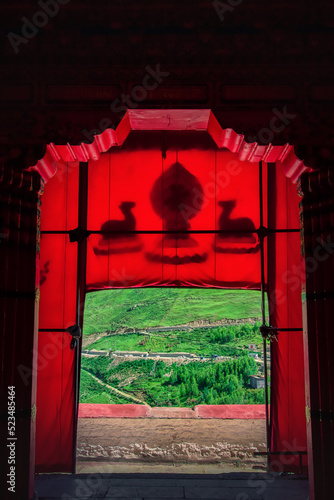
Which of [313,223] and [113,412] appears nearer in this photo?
[313,223]

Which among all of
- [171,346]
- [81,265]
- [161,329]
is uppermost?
[81,265]

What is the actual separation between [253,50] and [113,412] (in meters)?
4.60

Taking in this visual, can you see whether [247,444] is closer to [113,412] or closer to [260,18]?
[113,412]

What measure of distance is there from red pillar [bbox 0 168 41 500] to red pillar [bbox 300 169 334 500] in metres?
1.62

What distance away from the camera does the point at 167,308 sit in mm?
10250

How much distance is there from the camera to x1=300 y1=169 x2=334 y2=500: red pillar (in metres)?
2.02

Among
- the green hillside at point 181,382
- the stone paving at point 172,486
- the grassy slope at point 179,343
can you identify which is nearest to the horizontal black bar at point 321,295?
the stone paving at point 172,486

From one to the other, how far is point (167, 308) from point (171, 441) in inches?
239

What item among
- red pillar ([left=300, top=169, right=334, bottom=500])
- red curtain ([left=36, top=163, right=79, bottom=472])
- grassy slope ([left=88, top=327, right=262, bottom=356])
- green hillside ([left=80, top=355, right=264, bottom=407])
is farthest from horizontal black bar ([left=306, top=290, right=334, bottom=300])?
grassy slope ([left=88, top=327, right=262, bottom=356])

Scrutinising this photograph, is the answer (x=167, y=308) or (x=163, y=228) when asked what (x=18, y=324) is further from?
(x=167, y=308)

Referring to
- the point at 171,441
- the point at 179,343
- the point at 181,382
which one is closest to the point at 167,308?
the point at 179,343

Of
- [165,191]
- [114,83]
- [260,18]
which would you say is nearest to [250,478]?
[165,191]

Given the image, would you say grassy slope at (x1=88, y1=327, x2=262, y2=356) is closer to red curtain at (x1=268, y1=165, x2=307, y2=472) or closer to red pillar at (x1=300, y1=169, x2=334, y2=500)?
red curtain at (x1=268, y1=165, x2=307, y2=472)

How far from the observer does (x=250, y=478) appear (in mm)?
2518
